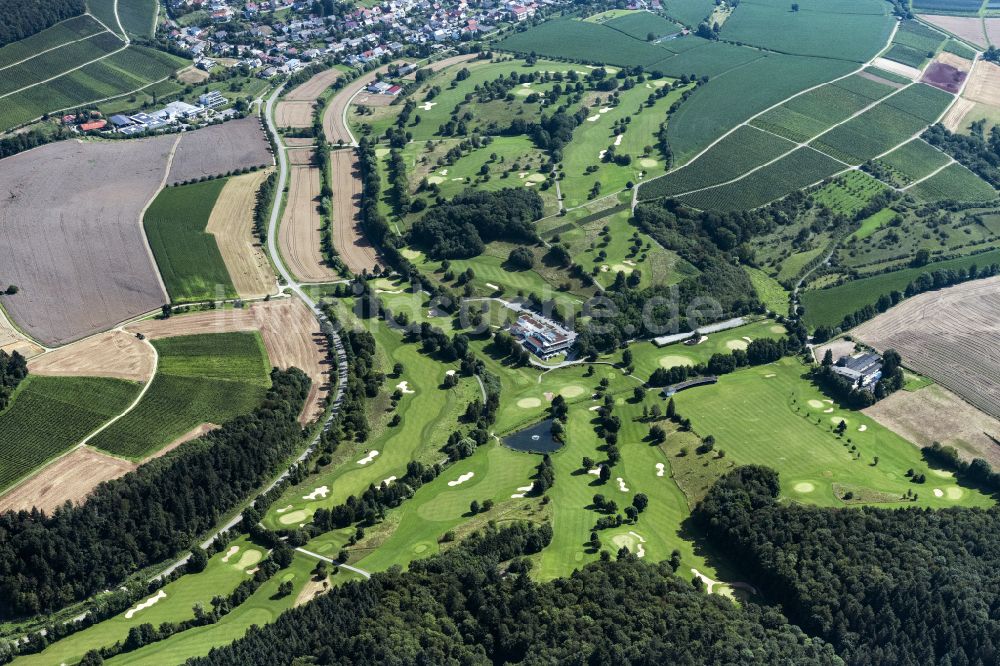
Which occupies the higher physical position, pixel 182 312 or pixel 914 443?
pixel 182 312

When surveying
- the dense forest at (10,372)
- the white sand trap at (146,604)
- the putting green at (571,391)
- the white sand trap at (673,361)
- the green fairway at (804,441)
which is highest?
the dense forest at (10,372)

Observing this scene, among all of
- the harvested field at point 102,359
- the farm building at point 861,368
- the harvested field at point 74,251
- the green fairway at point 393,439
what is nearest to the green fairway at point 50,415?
the harvested field at point 102,359

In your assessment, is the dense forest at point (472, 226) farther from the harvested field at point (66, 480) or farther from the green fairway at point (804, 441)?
the harvested field at point (66, 480)

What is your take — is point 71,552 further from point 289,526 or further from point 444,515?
point 444,515

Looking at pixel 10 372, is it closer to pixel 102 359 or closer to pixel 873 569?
pixel 102 359

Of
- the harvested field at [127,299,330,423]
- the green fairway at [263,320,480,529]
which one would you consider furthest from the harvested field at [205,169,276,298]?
the green fairway at [263,320,480,529]

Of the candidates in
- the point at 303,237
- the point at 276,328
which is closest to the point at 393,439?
the point at 276,328

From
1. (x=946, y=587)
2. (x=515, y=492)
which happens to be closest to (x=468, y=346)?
(x=515, y=492)
